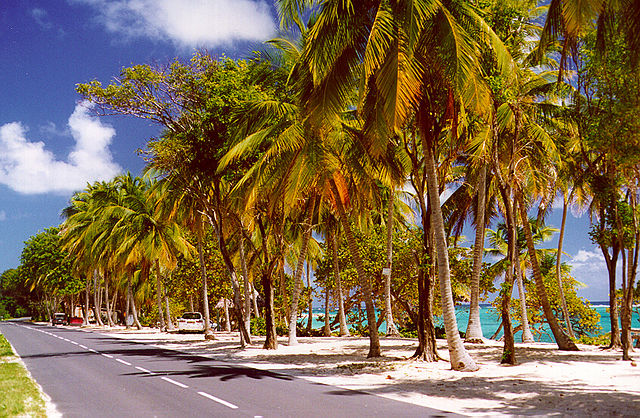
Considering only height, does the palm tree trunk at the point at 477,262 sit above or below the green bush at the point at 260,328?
above

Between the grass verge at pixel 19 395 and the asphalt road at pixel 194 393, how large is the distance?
35 cm

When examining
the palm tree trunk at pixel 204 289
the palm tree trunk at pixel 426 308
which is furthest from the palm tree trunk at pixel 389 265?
the palm tree trunk at pixel 204 289

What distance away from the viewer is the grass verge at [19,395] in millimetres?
9308

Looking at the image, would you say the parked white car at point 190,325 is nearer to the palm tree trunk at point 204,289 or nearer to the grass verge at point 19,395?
the palm tree trunk at point 204,289

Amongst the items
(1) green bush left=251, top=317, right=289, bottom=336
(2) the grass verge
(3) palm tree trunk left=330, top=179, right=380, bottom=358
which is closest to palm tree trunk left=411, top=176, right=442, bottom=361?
(3) palm tree trunk left=330, top=179, right=380, bottom=358

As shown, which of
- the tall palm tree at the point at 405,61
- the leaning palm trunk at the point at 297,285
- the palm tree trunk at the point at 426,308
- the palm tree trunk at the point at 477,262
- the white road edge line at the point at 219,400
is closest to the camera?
the white road edge line at the point at 219,400

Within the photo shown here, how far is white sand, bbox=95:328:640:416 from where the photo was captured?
953 cm

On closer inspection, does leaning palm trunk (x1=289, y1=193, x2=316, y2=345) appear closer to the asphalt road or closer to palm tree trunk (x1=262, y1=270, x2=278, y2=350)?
palm tree trunk (x1=262, y1=270, x2=278, y2=350)

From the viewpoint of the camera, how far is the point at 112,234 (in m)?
42.5

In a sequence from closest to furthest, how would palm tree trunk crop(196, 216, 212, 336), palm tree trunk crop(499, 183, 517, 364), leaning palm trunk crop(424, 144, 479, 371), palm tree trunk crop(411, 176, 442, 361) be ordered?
leaning palm trunk crop(424, 144, 479, 371) → palm tree trunk crop(499, 183, 517, 364) → palm tree trunk crop(411, 176, 442, 361) → palm tree trunk crop(196, 216, 212, 336)

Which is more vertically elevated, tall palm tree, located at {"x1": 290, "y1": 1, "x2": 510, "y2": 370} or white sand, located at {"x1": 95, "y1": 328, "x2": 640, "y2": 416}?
tall palm tree, located at {"x1": 290, "y1": 1, "x2": 510, "y2": 370}

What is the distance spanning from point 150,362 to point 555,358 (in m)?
13.4

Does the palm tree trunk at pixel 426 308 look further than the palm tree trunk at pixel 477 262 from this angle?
No

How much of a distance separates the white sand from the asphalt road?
0.98 meters
